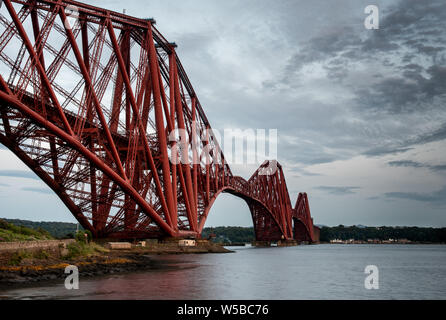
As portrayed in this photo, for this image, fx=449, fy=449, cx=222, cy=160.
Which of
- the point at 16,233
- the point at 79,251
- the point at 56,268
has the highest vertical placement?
the point at 16,233

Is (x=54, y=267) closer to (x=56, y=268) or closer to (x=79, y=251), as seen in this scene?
(x=56, y=268)

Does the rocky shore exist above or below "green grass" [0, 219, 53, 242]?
below

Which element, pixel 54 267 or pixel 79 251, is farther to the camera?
pixel 79 251

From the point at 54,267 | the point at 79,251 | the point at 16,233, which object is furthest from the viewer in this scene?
the point at 79,251

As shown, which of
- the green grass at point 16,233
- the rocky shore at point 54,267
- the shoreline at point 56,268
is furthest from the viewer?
the green grass at point 16,233

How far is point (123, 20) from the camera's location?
44.8 meters

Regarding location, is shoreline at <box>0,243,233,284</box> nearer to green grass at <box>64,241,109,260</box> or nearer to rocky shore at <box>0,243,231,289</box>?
rocky shore at <box>0,243,231,289</box>

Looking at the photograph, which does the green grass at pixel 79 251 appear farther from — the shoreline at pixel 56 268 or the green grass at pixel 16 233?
the green grass at pixel 16 233

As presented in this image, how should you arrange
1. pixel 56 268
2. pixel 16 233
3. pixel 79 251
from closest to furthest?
1. pixel 56 268
2. pixel 16 233
3. pixel 79 251

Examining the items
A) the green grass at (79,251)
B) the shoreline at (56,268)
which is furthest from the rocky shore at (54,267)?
the green grass at (79,251)

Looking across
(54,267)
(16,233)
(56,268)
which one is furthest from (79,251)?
(56,268)

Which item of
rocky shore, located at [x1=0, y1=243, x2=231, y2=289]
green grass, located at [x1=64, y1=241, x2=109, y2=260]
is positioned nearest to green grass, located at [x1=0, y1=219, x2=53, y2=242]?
green grass, located at [x1=64, y1=241, x2=109, y2=260]
